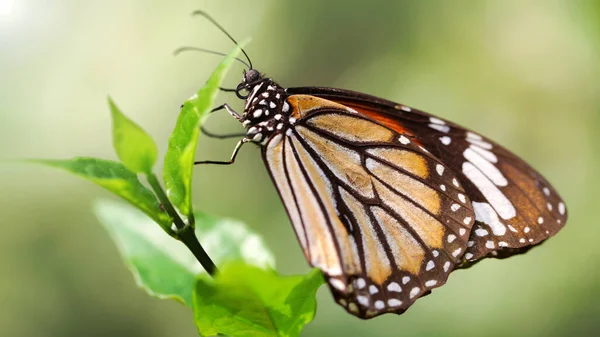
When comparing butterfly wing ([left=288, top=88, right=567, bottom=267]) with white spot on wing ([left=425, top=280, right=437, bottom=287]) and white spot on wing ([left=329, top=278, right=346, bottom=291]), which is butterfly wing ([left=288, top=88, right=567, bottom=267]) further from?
white spot on wing ([left=329, top=278, right=346, bottom=291])

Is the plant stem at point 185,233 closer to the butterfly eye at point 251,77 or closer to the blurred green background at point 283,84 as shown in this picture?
the butterfly eye at point 251,77

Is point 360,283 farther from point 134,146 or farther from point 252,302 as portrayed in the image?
point 134,146

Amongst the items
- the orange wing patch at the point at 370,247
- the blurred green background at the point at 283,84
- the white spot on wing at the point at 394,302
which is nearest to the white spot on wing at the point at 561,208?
the orange wing patch at the point at 370,247

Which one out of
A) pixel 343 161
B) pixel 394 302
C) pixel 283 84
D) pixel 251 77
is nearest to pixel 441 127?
pixel 343 161

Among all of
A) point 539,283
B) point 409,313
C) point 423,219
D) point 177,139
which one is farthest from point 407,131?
point 539,283

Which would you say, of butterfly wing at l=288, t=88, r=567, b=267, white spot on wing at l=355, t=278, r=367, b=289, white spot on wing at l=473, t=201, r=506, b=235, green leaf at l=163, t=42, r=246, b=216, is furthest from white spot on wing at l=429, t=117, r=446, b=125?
green leaf at l=163, t=42, r=246, b=216

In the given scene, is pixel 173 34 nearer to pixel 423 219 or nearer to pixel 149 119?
pixel 149 119
